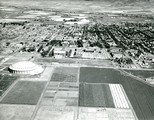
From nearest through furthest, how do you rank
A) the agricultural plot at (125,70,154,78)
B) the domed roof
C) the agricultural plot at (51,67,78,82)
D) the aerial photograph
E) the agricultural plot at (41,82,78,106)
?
the aerial photograph, the agricultural plot at (41,82,78,106), the agricultural plot at (51,67,78,82), the domed roof, the agricultural plot at (125,70,154,78)

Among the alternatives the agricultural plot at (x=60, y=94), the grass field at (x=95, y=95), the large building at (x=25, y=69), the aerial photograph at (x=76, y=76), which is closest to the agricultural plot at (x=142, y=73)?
the aerial photograph at (x=76, y=76)

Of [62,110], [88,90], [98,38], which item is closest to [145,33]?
[98,38]

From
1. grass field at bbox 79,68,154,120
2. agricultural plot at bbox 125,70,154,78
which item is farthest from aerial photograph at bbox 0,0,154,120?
agricultural plot at bbox 125,70,154,78

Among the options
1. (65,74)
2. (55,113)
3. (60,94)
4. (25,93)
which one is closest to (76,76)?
(65,74)

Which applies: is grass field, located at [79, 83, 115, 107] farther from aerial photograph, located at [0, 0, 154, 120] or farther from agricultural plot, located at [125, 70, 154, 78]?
agricultural plot, located at [125, 70, 154, 78]

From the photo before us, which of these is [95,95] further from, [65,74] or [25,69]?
[25,69]

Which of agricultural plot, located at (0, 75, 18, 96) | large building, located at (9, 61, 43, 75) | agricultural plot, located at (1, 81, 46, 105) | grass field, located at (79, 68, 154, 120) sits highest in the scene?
large building, located at (9, 61, 43, 75)
